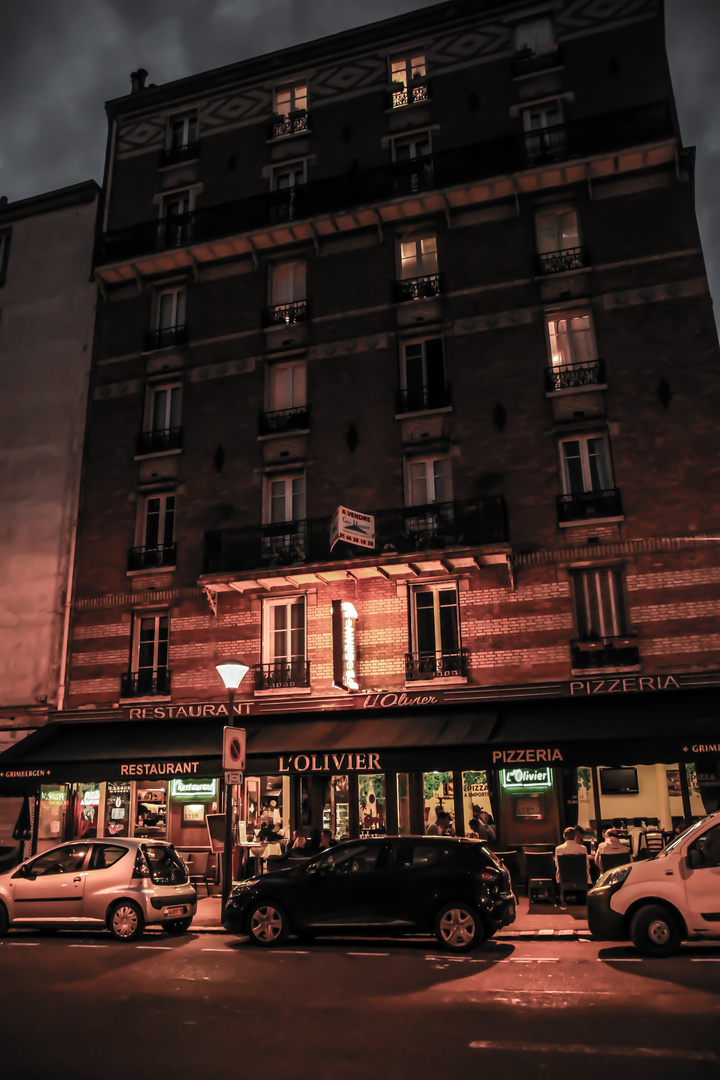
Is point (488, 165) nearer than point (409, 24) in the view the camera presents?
Yes

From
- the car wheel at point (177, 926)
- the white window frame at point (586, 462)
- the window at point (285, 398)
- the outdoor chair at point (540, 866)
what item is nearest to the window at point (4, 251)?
the window at point (285, 398)

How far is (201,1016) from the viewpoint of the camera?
293 inches

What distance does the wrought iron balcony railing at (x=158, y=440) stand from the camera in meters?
22.1

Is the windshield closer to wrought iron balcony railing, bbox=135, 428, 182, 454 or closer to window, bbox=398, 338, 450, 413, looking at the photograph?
window, bbox=398, 338, 450, 413

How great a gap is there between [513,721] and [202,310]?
13879 millimetres

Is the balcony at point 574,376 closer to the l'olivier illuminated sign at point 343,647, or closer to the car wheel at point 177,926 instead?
the l'olivier illuminated sign at point 343,647

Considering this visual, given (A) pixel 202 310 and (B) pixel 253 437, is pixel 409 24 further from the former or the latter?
(B) pixel 253 437

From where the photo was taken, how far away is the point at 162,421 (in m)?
22.7

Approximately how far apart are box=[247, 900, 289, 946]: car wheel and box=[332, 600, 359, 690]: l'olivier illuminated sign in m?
6.50

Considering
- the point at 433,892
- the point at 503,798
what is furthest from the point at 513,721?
the point at 433,892

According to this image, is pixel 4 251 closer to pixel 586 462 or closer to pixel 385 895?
pixel 586 462

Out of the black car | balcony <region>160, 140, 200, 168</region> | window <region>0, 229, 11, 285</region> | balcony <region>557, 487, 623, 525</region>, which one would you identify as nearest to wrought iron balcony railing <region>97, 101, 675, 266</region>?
balcony <region>160, 140, 200, 168</region>

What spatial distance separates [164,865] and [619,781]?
9.15 meters

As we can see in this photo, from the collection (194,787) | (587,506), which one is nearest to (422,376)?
(587,506)
